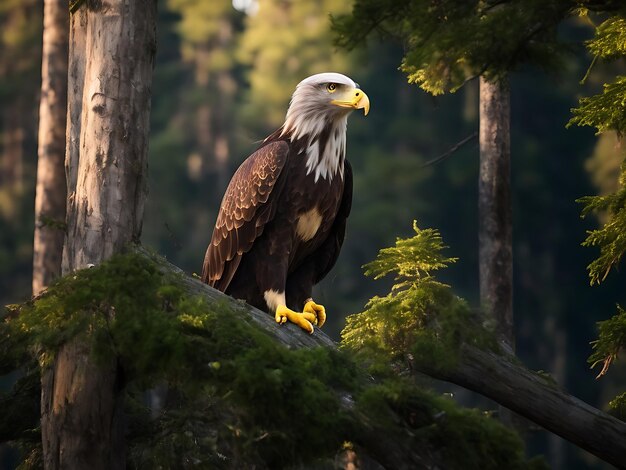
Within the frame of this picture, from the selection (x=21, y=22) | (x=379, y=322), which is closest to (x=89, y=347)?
(x=379, y=322)

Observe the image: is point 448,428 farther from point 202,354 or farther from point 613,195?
point 613,195

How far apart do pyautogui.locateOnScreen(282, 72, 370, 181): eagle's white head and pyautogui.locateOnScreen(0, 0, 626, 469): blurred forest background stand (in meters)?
15.6

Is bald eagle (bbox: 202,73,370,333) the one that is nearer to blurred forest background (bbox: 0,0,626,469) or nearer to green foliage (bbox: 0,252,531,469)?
green foliage (bbox: 0,252,531,469)

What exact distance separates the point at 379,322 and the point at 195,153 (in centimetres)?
2218

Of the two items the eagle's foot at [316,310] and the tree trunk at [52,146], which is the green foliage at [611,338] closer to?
the eagle's foot at [316,310]

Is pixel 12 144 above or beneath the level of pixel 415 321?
beneath

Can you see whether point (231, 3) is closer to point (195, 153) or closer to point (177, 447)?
point (195, 153)

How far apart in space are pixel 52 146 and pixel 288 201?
400 cm

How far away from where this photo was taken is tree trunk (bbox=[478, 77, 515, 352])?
354 inches

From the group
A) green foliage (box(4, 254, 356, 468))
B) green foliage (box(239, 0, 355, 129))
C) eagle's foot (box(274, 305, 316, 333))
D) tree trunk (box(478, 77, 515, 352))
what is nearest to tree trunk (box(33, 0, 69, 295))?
eagle's foot (box(274, 305, 316, 333))

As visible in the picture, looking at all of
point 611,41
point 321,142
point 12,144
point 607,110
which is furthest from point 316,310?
point 12,144

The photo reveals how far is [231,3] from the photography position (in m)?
27.0

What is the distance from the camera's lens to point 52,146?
9797mm

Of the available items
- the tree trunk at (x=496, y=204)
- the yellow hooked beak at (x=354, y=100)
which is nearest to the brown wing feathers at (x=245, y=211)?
the yellow hooked beak at (x=354, y=100)
